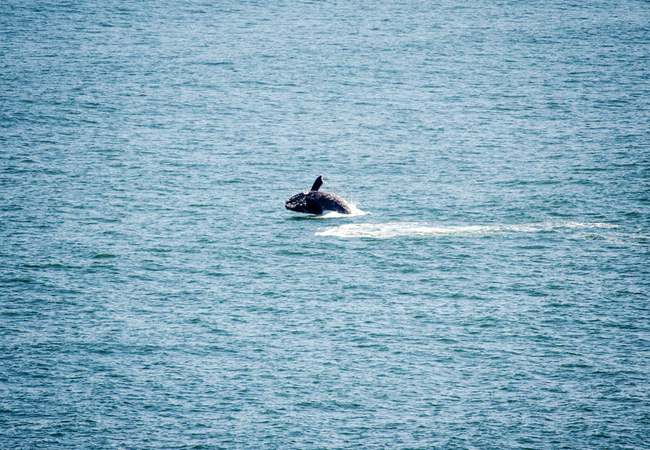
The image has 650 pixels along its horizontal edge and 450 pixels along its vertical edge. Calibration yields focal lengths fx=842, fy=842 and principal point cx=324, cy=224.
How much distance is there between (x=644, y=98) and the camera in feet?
235

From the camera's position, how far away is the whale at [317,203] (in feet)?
144

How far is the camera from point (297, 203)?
45156 millimetres

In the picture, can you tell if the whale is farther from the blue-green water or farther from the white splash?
the blue-green water

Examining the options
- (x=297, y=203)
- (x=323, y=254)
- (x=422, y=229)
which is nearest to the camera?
(x=323, y=254)

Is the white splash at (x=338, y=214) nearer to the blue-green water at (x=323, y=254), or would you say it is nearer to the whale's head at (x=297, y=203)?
the blue-green water at (x=323, y=254)

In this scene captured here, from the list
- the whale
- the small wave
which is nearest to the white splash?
the whale

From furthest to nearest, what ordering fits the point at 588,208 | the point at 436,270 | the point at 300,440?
the point at 588,208 → the point at 436,270 → the point at 300,440

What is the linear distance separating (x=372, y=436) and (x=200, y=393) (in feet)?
19.6

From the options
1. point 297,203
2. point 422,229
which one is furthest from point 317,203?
point 422,229

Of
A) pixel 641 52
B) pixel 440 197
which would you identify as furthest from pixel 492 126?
pixel 641 52

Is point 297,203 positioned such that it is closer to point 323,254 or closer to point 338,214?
point 338,214

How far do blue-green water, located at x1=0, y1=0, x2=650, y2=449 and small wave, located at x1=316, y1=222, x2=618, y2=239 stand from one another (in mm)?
150

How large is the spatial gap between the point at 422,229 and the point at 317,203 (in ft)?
19.1

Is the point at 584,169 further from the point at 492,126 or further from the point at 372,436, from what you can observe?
the point at 372,436
